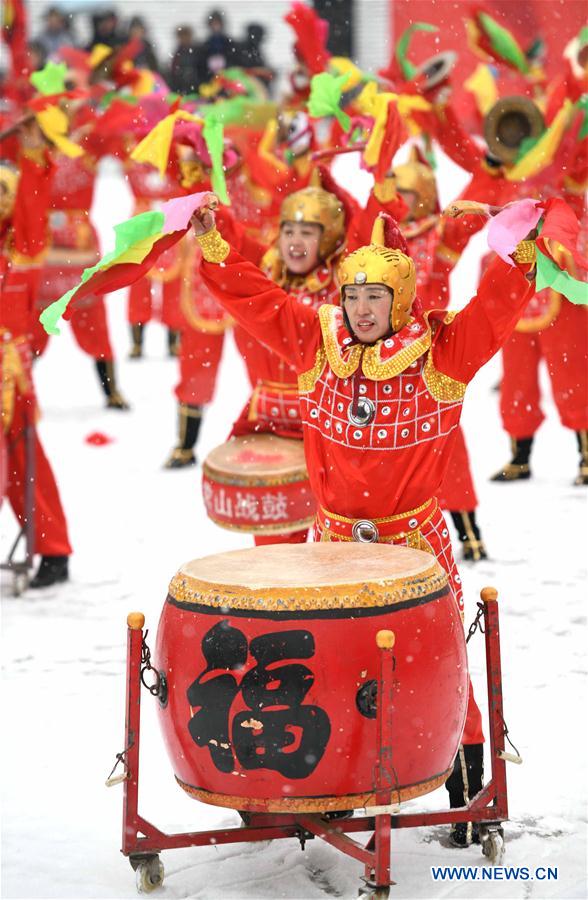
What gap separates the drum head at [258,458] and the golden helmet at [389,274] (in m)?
1.33

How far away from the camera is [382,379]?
344 cm

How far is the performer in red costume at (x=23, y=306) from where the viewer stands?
5.37 meters

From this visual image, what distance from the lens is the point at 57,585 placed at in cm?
577

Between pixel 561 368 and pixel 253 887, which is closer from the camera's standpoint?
pixel 253 887

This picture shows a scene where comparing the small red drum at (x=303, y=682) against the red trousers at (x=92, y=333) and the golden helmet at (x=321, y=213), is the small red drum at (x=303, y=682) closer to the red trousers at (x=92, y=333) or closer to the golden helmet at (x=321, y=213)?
the golden helmet at (x=321, y=213)

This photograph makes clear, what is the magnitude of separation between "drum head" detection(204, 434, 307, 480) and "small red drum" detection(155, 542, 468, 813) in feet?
5.33

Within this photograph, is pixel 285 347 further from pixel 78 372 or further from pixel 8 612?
pixel 78 372

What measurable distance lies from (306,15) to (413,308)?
3.77 metres

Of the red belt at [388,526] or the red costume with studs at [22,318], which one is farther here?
the red costume with studs at [22,318]

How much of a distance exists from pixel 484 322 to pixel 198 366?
457 cm

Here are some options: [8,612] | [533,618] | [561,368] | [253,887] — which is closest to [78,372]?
[561,368]

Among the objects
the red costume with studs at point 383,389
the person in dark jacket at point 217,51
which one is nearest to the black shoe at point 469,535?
the red costume with studs at point 383,389

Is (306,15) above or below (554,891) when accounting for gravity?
above

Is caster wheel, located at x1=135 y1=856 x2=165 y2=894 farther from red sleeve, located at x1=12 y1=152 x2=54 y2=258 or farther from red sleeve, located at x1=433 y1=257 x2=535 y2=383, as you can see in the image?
red sleeve, located at x1=12 y1=152 x2=54 y2=258
